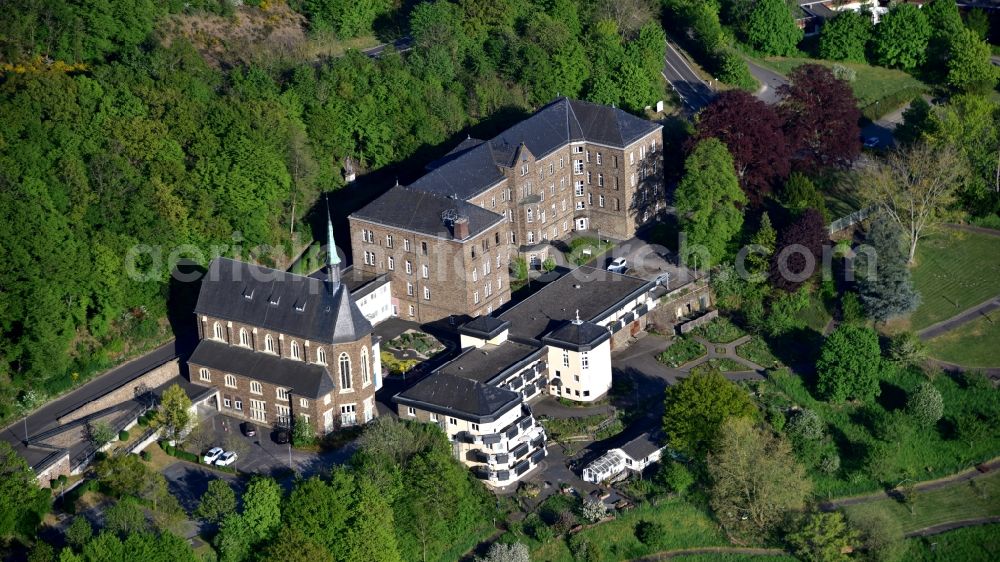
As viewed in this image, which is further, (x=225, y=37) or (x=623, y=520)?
(x=225, y=37)

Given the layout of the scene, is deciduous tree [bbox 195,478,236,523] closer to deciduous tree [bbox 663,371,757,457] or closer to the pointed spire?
the pointed spire

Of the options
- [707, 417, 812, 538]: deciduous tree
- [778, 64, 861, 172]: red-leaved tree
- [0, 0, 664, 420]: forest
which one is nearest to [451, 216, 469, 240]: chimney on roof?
[0, 0, 664, 420]: forest

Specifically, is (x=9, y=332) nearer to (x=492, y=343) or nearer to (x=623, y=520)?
(x=492, y=343)

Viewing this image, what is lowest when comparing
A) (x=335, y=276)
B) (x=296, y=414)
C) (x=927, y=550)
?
(x=927, y=550)

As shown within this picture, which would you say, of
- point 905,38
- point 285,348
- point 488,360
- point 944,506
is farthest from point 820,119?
point 285,348

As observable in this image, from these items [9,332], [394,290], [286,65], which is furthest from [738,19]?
[9,332]

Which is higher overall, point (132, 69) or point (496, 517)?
point (132, 69)

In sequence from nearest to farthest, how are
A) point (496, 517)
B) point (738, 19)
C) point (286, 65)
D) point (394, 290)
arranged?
point (496, 517) < point (394, 290) < point (286, 65) < point (738, 19)

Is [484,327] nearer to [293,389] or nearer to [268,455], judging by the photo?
[293,389]
